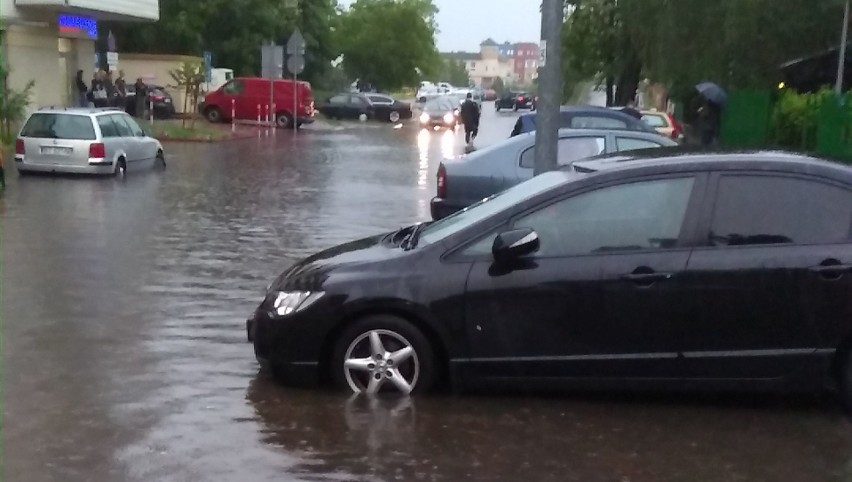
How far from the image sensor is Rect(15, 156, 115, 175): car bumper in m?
21.8

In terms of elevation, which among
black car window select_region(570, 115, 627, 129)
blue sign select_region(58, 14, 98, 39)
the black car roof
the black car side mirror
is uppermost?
blue sign select_region(58, 14, 98, 39)

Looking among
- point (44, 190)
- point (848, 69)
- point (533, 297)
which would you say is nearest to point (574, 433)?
point (533, 297)

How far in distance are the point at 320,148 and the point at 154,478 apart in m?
29.4

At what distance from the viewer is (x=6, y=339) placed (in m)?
8.79

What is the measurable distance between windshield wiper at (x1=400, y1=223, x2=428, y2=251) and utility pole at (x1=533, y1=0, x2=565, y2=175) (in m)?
3.25

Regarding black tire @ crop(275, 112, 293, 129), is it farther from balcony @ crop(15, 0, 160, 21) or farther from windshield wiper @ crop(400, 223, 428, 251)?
windshield wiper @ crop(400, 223, 428, 251)

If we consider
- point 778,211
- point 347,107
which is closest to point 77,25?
point 347,107

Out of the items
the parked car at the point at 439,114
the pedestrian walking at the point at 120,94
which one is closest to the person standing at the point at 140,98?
the pedestrian walking at the point at 120,94

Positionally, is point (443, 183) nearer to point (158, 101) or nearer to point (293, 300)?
point (293, 300)

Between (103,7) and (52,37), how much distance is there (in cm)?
178

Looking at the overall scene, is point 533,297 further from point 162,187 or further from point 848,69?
point 848,69

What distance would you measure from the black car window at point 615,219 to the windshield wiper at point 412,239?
713 mm

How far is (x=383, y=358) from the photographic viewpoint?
7.23 meters

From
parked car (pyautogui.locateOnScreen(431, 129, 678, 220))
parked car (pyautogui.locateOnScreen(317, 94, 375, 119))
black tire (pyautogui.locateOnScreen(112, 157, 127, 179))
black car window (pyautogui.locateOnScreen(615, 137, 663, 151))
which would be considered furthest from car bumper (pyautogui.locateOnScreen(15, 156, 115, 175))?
parked car (pyautogui.locateOnScreen(317, 94, 375, 119))
